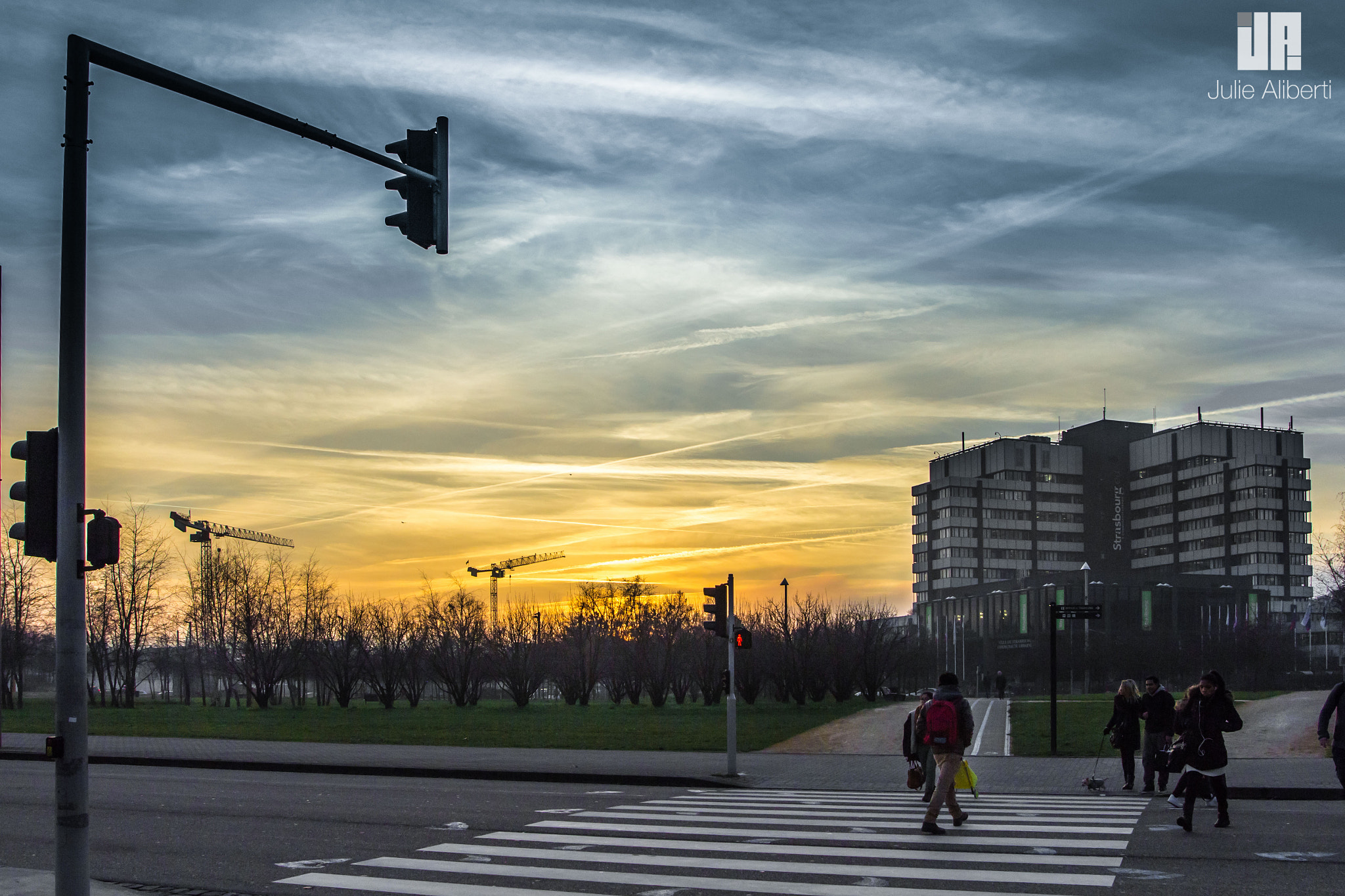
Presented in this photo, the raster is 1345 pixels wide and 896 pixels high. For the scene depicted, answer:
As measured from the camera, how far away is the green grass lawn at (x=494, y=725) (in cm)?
3036

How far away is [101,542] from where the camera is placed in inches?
329

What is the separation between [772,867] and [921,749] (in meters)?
5.39

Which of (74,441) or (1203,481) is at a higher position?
(1203,481)

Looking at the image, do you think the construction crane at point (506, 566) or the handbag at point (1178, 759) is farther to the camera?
the construction crane at point (506, 566)

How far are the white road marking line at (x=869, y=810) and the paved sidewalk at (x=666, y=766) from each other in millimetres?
2869

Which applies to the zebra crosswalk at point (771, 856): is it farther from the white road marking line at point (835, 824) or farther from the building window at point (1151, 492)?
the building window at point (1151, 492)

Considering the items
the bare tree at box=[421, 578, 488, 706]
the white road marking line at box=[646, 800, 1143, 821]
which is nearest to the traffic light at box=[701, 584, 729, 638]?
the white road marking line at box=[646, 800, 1143, 821]

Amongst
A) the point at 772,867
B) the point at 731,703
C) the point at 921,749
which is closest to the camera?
the point at 772,867

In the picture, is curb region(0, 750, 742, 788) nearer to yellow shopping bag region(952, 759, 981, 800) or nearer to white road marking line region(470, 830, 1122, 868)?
yellow shopping bag region(952, 759, 981, 800)

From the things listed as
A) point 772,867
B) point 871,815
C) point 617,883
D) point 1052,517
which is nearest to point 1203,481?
point 1052,517

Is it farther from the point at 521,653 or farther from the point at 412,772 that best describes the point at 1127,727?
the point at 521,653

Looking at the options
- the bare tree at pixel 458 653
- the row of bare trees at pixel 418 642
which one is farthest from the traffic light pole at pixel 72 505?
the bare tree at pixel 458 653

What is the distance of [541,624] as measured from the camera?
80.2m

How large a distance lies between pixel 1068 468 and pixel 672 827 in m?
171
